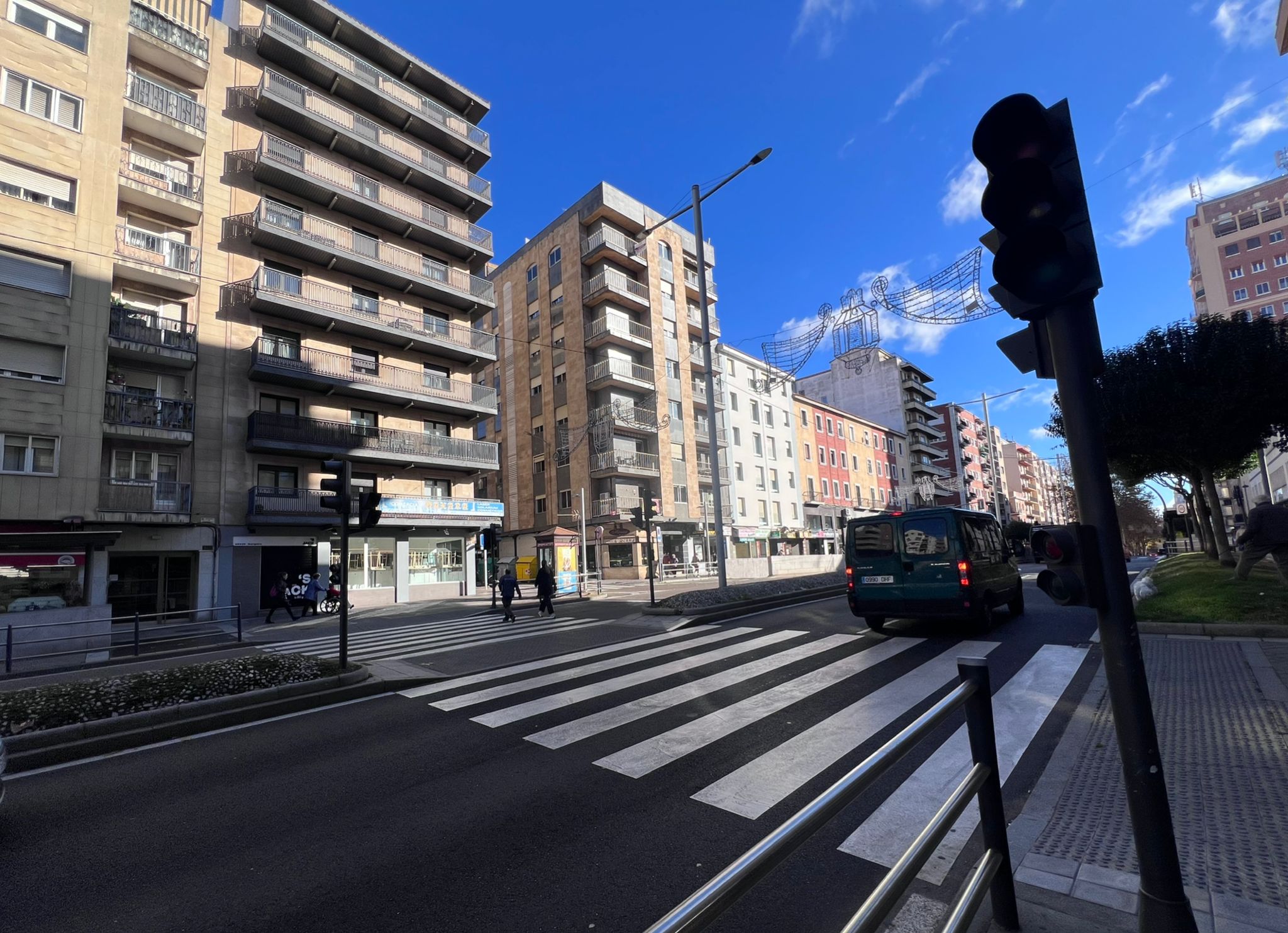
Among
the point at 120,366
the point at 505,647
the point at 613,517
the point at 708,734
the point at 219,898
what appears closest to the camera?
the point at 219,898

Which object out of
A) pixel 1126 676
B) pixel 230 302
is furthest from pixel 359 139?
pixel 1126 676

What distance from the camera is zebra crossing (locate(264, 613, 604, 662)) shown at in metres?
11.2

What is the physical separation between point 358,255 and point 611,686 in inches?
959

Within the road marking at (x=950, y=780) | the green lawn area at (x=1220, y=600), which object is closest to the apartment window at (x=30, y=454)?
the road marking at (x=950, y=780)

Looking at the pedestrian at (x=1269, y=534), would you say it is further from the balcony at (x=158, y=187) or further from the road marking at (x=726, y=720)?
the balcony at (x=158, y=187)

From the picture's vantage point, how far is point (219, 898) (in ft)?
10.7

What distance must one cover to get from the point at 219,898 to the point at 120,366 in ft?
75.2

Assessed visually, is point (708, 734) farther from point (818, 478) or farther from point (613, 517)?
point (818, 478)

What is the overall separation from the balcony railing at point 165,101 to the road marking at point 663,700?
2638 cm

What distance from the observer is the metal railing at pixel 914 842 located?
1214mm

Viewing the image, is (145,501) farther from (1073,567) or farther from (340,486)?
(1073,567)

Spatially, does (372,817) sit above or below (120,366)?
below

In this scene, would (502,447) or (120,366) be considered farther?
(502,447)

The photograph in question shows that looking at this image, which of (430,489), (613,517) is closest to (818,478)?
(613,517)
